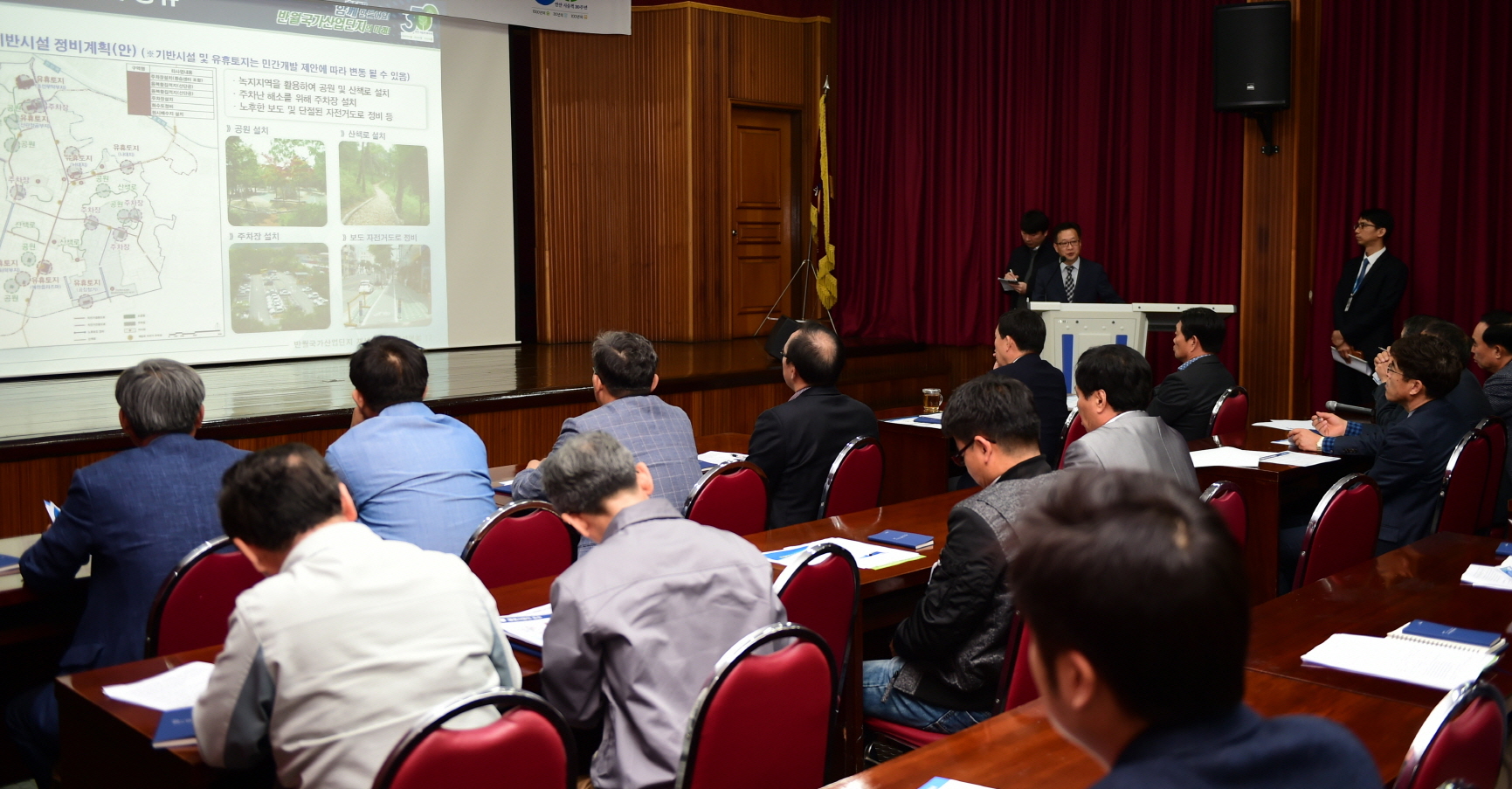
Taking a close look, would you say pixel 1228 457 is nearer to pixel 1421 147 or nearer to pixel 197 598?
pixel 197 598

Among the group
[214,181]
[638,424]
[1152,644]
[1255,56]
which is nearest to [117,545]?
[638,424]

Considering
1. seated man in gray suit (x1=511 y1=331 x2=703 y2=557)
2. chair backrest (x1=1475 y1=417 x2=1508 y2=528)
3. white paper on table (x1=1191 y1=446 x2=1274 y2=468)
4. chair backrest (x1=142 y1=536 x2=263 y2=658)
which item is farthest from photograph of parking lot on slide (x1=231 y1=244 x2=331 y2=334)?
chair backrest (x1=1475 y1=417 x2=1508 y2=528)

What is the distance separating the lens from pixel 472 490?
328cm

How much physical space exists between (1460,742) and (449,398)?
498 centimetres

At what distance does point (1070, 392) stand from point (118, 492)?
18.9ft

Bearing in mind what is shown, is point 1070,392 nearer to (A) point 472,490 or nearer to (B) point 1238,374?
(B) point 1238,374

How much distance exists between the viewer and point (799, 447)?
412cm

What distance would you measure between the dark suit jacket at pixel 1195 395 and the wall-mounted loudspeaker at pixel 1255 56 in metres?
2.33

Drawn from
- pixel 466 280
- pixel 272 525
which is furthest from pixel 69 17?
pixel 272 525

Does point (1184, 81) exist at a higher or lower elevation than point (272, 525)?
higher

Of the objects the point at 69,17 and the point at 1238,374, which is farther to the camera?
the point at 1238,374

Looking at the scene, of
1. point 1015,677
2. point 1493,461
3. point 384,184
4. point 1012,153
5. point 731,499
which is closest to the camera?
point 1015,677

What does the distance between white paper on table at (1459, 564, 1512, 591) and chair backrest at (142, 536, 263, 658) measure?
278 cm

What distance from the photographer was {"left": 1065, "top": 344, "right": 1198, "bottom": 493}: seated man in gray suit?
129 inches
